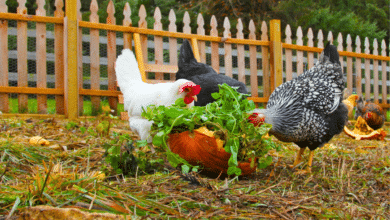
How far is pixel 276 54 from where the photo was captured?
526 cm

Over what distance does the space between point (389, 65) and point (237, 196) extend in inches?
293

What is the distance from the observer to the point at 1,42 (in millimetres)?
4043

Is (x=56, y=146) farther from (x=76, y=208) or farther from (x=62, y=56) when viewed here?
(x=62, y=56)

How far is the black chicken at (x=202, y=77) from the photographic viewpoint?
2865 millimetres

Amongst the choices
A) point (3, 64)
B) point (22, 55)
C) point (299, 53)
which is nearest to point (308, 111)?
point (22, 55)

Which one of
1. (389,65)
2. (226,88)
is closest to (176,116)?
(226,88)

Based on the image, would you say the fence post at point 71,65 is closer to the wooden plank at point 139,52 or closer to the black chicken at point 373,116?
the wooden plank at point 139,52

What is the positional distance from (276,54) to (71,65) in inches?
127

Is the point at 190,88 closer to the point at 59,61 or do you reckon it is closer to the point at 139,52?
the point at 139,52

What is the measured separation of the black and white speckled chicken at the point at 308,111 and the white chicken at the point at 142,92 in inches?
18.7

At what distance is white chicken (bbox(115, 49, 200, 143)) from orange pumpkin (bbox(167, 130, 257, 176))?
21 centimetres

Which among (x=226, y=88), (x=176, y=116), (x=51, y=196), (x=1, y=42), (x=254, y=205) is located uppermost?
(x=1, y=42)

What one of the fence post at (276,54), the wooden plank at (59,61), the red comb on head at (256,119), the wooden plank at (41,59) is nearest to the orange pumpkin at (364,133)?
the fence post at (276,54)

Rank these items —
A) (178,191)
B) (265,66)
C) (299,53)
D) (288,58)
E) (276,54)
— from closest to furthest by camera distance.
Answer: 1. (178,191)
2. (276,54)
3. (265,66)
4. (288,58)
5. (299,53)
